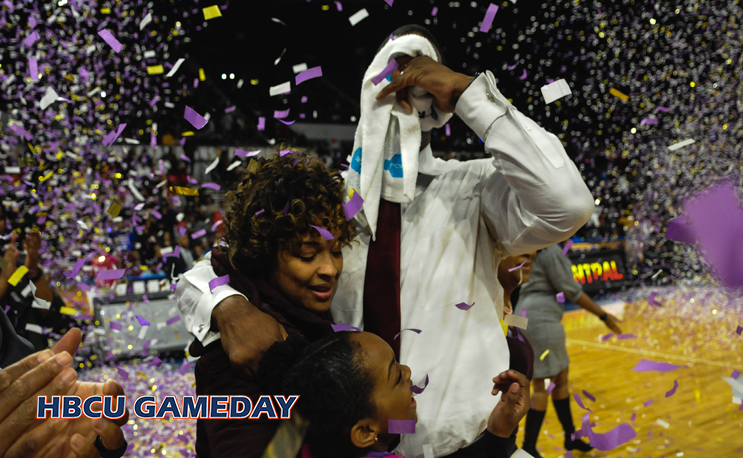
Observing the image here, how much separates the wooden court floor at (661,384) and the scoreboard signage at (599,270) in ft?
1.97

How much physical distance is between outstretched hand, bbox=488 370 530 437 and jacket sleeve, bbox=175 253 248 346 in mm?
589

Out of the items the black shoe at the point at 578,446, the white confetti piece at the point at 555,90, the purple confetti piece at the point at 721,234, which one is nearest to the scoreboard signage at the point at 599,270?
the black shoe at the point at 578,446

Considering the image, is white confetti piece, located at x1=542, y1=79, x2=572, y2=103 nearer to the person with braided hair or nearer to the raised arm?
the person with braided hair

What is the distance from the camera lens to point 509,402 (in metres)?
1.18

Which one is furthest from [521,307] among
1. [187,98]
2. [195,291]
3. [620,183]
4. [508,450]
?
[620,183]

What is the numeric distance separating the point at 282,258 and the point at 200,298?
20 centimetres

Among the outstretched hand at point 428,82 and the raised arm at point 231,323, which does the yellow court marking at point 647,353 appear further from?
the raised arm at point 231,323

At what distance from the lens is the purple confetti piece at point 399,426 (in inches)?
43.9

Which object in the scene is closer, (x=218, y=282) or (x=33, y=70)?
(x=218, y=282)

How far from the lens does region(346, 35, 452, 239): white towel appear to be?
134 cm

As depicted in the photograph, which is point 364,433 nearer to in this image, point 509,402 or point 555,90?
point 509,402

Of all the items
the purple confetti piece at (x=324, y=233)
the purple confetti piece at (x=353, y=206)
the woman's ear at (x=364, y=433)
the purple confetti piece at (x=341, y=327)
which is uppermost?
the purple confetti piece at (x=353, y=206)

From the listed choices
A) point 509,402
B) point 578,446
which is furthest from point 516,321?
point 578,446

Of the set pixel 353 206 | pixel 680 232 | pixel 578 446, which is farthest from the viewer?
pixel 578 446
